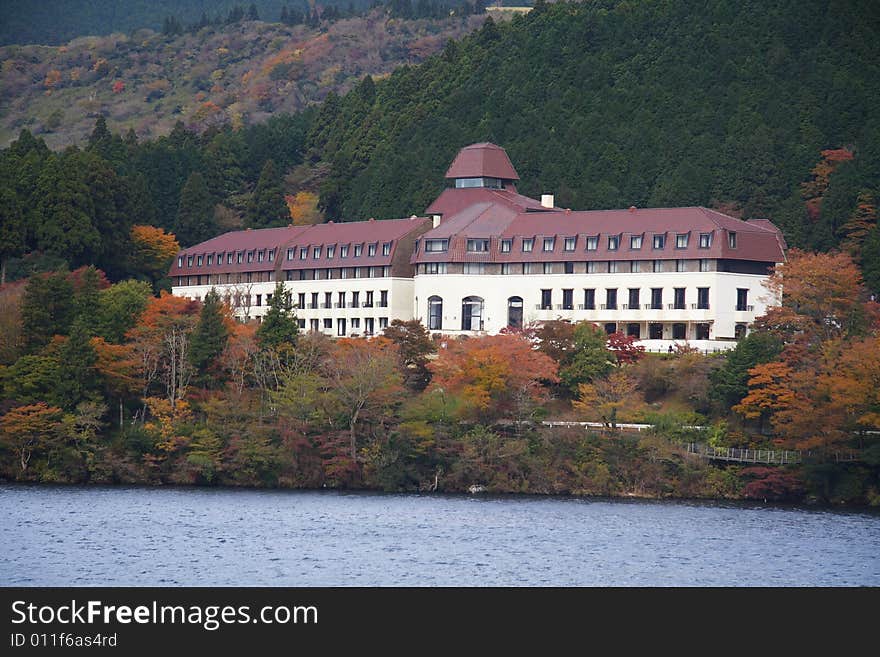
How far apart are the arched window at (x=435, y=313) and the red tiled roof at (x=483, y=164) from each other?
11.0 m

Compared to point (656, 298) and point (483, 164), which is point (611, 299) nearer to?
point (656, 298)

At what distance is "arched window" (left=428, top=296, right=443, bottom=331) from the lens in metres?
88.4

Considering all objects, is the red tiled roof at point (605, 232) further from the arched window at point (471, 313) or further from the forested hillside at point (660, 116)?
the forested hillside at point (660, 116)

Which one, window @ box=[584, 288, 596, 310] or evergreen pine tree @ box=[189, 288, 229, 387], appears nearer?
evergreen pine tree @ box=[189, 288, 229, 387]

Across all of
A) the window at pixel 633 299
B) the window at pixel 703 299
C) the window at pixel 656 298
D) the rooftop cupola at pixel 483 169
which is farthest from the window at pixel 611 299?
the rooftop cupola at pixel 483 169

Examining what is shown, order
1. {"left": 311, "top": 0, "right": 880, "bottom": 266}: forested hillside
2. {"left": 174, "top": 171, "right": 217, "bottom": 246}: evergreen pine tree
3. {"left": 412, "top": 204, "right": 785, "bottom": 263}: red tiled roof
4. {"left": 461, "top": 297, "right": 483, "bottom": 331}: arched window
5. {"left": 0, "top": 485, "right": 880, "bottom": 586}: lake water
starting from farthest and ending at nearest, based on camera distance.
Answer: {"left": 174, "top": 171, "right": 217, "bottom": 246}: evergreen pine tree → {"left": 311, "top": 0, "right": 880, "bottom": 266}: forested hillside → {"left": 461, "top": 297, "right": 483, "bottom": 331}: arched window → {"left": 412, "top": 204, "right": 785, "bottom": 263}: red tiled roof → {"left": 0, "top": 485, "right": 880, "bottom": 586}: lake water

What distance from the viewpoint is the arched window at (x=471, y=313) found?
87.4 meters

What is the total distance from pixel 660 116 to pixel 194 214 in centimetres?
3504

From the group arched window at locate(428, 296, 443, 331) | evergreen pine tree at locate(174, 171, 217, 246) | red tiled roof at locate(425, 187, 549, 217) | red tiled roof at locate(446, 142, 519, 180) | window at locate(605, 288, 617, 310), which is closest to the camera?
window at locate(605, 288, 617, 310)

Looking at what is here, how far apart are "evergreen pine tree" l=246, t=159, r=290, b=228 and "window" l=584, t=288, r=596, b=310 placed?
35679 millimetres

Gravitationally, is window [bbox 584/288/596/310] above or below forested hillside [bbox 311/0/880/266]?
below

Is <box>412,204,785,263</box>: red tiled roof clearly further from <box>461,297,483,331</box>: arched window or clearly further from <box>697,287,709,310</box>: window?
<box>461,297,483,331</box>: arched window

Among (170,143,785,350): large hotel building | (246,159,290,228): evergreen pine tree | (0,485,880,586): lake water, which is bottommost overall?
(0,485,880,586): lake water

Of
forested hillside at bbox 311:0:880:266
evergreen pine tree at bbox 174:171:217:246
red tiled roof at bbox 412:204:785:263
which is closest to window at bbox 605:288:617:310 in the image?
red tiled roof at bbox 412:204:785:263
